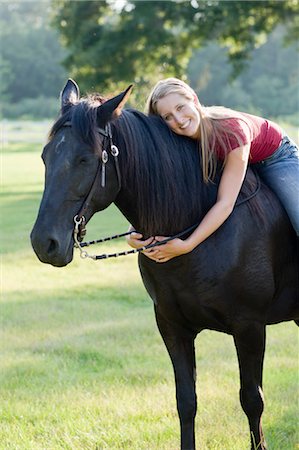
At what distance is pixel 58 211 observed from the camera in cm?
337

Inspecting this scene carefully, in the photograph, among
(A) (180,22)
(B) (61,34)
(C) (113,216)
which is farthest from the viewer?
(B) (61,34)

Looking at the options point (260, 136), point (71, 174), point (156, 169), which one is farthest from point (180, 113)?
point (71, 174)

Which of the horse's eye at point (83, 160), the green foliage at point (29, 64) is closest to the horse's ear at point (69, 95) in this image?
the horse's eye at point (83, 160)

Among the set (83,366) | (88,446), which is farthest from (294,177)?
(83,366)

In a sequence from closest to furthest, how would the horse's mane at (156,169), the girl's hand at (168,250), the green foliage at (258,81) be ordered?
the horse's mane at (156,169)
the girl's hand at (168,250)
the green foliage at (258,81)

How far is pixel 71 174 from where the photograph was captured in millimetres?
3406

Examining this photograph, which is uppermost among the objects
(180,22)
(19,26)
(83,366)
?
(83,366)

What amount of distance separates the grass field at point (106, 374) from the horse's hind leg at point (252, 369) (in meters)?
0.29

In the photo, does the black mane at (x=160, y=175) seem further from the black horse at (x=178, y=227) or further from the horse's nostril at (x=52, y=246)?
the horse's nostril at (x=52, y=246)

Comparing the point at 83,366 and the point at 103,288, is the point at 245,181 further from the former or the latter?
the point at 103,288

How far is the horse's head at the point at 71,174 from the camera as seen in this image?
333 centimetres

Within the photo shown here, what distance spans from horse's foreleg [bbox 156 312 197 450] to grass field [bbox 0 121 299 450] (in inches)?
13.2

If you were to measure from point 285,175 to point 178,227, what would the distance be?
77cm

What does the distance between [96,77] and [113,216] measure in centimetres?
844
